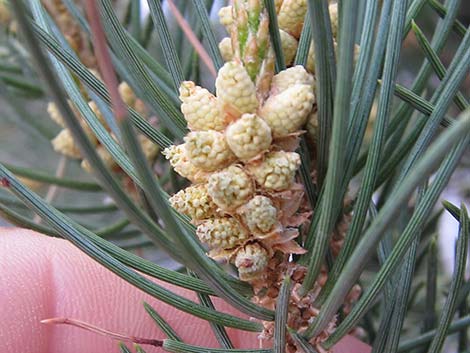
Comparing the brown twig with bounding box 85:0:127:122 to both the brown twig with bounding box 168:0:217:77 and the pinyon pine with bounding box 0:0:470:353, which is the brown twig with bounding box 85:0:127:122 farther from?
the brown twig with bounding box 168:0:217:77

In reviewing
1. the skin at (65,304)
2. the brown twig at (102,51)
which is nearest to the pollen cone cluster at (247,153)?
the brown twig at (102,51)

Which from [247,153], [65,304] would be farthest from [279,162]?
[65,304]

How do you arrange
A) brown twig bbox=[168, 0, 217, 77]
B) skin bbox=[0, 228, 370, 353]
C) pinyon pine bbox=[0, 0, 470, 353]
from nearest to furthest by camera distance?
1. pinyon pine bbox=[0, 0, 470, 353]
2. brown twig bbox=[168, 0, 217, 77]
3. skin bbox=[0, 228, 370, 353]

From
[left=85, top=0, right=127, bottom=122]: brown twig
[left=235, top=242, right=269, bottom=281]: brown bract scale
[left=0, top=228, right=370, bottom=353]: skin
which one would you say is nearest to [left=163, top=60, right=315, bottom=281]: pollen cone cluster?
[left=235, top=242, right=269, bottom=281]: brown bract scale

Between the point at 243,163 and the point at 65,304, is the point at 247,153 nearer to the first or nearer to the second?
the point at 243,163

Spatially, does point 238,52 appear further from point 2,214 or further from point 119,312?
point 119,312

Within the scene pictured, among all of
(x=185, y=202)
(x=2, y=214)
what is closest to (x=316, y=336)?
(x=185, y=202)

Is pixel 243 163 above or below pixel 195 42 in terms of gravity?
below

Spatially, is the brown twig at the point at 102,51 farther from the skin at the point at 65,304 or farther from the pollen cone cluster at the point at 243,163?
the skin at the point at 65,304
